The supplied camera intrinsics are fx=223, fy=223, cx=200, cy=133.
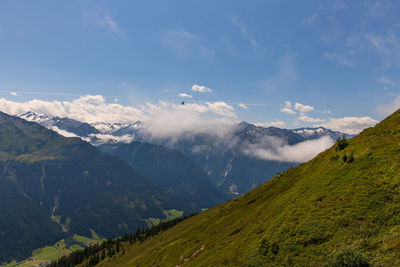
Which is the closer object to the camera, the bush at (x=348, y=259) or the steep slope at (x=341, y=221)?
the bush at (x=348, y=259)

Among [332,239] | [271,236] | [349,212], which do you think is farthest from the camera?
[271,236]

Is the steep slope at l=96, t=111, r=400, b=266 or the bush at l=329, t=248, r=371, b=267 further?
the steep slope at l=96, t=111, r=400, b=266

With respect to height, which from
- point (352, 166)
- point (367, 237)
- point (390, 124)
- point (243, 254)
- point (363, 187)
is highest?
point (390, 124)

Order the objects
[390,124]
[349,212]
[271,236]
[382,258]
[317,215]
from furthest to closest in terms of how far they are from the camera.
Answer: [390,124]
[271,236]
[317,215]
[349,212]
[382,258]

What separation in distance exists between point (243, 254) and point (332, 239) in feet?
49.0

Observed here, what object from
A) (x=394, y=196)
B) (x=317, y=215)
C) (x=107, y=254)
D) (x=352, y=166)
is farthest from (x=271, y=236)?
(x=107, y=254)

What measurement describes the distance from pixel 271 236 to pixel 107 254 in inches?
7578

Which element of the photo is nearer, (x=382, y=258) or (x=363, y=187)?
(x=382, y=258)

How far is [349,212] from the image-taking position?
3145cm

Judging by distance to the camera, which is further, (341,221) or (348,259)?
(341,221)

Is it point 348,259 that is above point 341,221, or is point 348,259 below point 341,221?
below

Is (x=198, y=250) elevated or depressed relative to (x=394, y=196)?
depressed

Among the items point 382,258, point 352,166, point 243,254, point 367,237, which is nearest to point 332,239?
point 367,237

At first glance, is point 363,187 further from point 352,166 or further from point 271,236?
point 271,236
